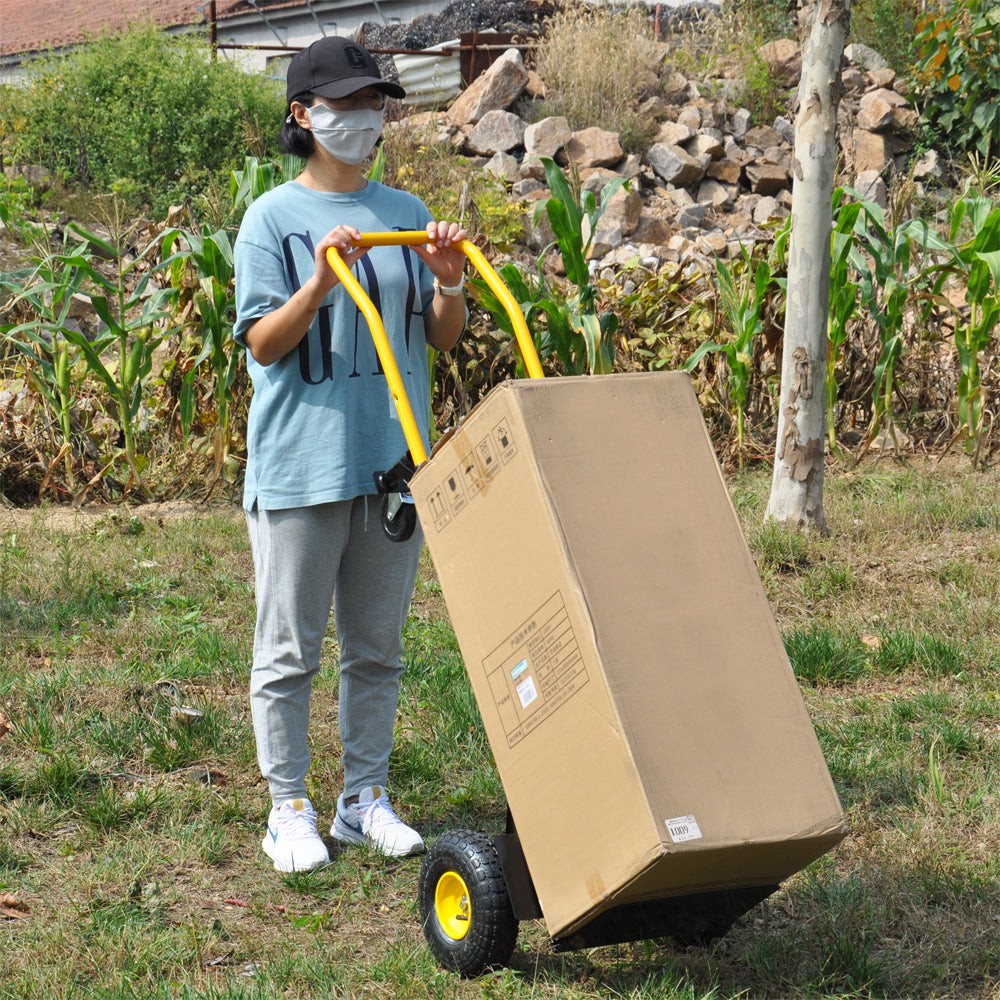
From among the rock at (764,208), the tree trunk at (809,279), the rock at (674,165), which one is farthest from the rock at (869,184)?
the tree trunk at (809,279)

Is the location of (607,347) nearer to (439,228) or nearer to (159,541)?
(159,541)

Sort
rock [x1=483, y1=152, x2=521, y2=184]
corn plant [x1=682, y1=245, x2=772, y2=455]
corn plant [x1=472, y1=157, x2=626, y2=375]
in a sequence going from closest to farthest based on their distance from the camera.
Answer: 1. corn plant [x1=472, y1=157, x2=626, y2=375]
2. corn plant [x1=682, y1=245, x2=772, y2=455]
3. rock [x1=483, y1=152, x2=521, y2=184]

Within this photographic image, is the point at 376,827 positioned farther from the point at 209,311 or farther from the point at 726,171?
the point at 726,171

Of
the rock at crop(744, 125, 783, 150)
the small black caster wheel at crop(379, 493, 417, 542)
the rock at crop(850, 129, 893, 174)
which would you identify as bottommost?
the rock at crop(850, 129, 893, 174)

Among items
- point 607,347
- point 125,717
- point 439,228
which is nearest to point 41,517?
point 125,717

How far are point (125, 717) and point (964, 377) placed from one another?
4.75m

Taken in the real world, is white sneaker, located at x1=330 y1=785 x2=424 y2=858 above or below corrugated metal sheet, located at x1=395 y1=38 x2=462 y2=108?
below

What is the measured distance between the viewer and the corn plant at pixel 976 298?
5957mm

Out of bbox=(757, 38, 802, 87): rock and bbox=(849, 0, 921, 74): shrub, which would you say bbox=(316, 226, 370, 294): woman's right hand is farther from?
bbox=(849, 0, 921, 74): shrub

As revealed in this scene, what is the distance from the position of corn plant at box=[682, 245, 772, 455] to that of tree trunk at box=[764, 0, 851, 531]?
2.35ft

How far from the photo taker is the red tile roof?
21.0 m

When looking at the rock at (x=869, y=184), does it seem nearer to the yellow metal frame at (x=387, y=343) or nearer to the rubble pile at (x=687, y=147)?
the rubble pile at (x=687, y=147)

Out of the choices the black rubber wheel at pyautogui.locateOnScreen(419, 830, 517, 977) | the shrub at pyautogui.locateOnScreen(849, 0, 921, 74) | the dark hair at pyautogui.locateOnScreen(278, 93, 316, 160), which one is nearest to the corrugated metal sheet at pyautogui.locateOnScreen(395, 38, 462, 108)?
the shrub at pyautogui.locateOnScreen(849, 0, 921, 74)

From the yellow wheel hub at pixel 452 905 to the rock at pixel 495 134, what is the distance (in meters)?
11.1
